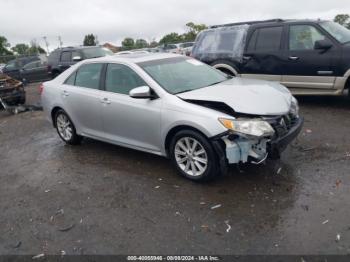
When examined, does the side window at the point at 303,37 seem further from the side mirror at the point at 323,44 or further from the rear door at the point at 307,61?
the side mirror at the point at 323,44

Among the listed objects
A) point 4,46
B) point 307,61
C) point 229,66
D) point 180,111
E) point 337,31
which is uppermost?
point 337,31

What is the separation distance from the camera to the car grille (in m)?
4.40

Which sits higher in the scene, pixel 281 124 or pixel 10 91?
pixel 281 124

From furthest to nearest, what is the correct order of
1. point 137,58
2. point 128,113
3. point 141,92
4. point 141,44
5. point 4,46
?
point 4,46 → point 141,44 → point 137,58 → point 128,113 → point 141,92

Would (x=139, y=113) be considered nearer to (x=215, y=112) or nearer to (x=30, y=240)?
(x=215, y=112)

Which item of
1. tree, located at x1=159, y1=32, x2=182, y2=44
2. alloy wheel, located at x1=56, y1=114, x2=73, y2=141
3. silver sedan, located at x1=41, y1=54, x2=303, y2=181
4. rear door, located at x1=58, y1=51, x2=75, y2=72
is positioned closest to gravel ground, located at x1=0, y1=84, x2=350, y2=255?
silver sedan, located at x1=41, y1=54, x2=303, y2=181

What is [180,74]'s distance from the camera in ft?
17.9

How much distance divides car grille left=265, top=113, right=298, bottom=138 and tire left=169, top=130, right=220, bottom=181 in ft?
2.55

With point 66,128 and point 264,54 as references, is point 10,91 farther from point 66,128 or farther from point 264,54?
point 264,54

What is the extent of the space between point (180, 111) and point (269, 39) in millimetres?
4494

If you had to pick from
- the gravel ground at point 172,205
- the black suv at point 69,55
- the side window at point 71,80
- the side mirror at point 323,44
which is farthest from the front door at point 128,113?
the black suv at point 69,55

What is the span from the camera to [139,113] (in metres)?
5.07

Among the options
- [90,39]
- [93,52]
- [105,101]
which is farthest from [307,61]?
[90,39]

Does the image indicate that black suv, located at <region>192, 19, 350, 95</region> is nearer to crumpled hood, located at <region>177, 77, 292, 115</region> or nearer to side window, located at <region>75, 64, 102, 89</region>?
crumpled hood, located at <region>177, 77, 292, 115</region>
